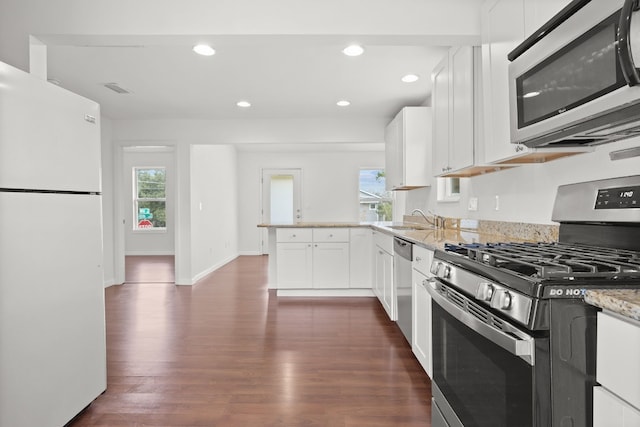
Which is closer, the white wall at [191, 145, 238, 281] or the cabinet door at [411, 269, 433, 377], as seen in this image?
the cabinet door at [411, 269, 433, 377]

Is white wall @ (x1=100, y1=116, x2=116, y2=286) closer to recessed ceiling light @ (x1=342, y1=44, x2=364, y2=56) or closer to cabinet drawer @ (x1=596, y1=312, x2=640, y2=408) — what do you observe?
recessed ceiling light @ (x1=342, y1=44, x2=364, y2=56)

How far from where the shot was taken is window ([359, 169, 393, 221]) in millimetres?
9070

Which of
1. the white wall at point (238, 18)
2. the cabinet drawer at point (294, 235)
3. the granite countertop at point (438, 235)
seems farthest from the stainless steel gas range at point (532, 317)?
the cabinet drawer at point (294, 235)

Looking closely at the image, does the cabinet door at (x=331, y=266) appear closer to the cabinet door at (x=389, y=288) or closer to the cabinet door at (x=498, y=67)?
the cabinet door at (x=389, y=288)

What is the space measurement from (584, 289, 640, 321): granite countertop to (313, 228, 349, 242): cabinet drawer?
397 centimetres

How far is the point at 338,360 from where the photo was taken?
2.81 m

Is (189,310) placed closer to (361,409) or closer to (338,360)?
(338,360)

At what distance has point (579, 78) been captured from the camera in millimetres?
1312

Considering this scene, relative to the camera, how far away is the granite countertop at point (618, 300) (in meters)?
0.77

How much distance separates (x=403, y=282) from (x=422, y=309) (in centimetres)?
52

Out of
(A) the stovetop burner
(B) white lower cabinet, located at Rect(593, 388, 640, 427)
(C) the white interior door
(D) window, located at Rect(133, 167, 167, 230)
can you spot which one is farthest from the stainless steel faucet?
(D) window, located at Rect(133, 167, 167, 230)

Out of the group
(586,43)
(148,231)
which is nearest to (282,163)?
(148,231)

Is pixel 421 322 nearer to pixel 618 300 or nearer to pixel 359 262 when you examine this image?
pixel 618 300

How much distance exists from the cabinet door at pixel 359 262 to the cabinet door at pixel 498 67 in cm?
268
